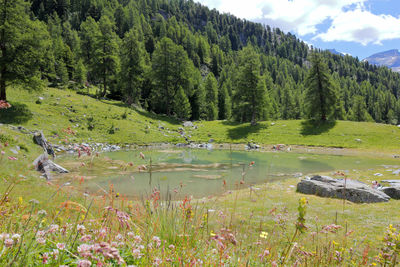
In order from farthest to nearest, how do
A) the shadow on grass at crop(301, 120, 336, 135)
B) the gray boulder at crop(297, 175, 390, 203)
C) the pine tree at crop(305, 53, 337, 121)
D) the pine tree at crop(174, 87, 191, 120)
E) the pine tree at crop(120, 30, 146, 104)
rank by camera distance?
the pine tree at crop(174, 87, 191, 120) → the pine tree at crop(120, 30, 146, 104) → the pine tree at crop(305, 53, 337, 121) → the shadow on grass at crop(301, 120, 336, 135) → the gray boulder at crop(297, 175, 390, 203)

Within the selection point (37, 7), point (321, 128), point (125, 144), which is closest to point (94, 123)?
point (125, 144)

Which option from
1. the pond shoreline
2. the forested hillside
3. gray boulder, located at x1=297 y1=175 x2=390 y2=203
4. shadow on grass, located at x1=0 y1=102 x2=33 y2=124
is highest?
the forested hillside

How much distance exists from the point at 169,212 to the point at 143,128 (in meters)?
34.0

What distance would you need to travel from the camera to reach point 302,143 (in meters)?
38.5

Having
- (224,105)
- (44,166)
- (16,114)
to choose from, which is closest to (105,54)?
(16,114)

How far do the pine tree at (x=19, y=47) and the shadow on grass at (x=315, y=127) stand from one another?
41.1 metres

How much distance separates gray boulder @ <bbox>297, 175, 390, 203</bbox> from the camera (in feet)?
32.9

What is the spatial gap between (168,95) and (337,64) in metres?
189

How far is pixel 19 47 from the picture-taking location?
80.6 feet

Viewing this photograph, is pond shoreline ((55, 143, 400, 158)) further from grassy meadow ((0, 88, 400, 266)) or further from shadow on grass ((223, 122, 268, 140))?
shadow on grass ((223, 122, 268, 140))

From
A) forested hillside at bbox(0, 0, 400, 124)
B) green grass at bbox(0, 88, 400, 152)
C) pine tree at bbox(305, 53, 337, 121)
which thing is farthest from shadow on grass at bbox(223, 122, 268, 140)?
pine tree at bbox(305, 53, 337, 121)

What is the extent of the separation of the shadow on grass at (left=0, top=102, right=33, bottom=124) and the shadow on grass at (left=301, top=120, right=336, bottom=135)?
1624 inches

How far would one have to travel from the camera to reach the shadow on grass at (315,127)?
4234 cm

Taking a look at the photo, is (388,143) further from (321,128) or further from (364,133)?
(321,128)
